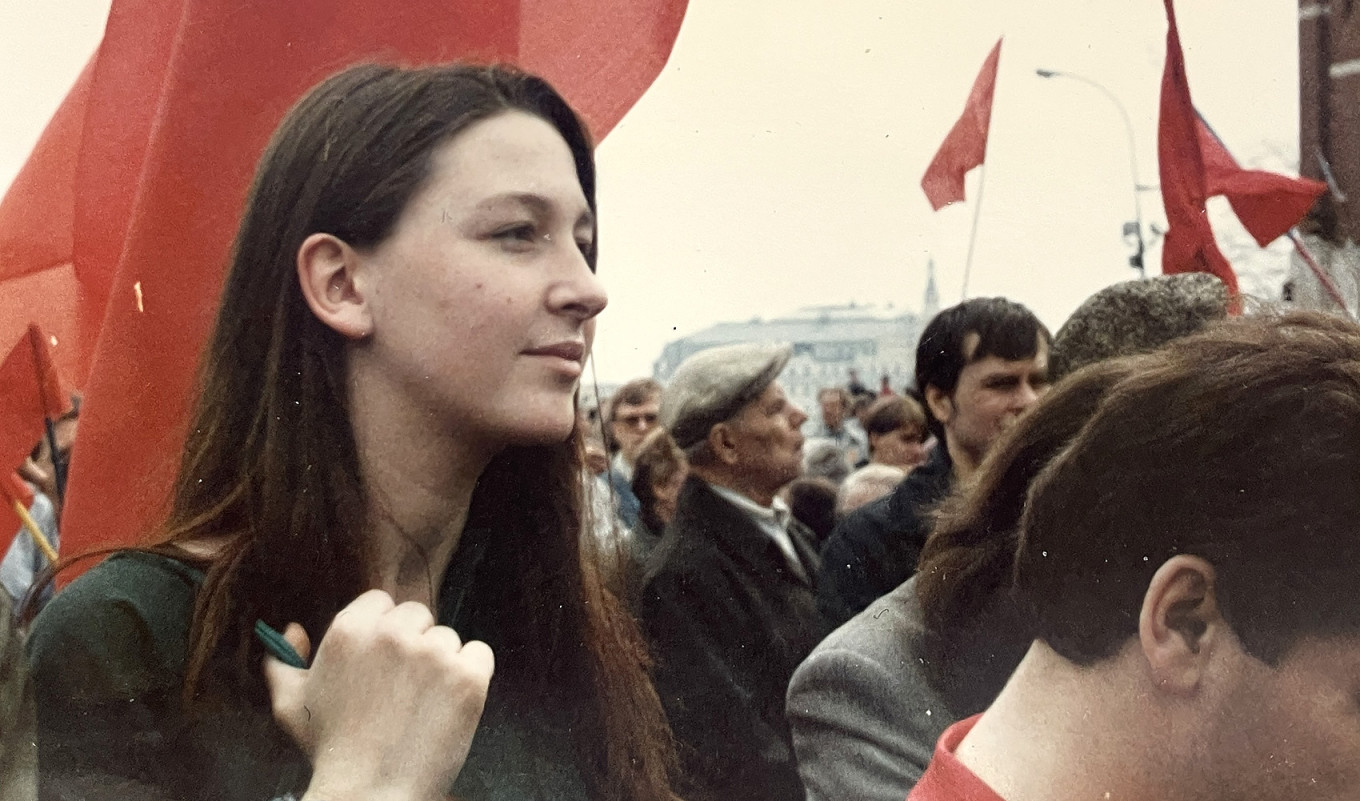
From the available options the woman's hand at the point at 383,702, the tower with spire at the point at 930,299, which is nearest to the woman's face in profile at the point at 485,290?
the woman's hand at the point at 383,702

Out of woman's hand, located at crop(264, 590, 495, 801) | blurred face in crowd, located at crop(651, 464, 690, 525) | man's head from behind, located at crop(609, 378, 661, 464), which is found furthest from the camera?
blurred face in crowd, located at crop(651, 464, 690, 525)

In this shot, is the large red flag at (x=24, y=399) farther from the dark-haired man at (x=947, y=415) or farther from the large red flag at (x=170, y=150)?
the dark-haired man at (x=947, y=415)

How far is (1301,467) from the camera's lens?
2.08 metres

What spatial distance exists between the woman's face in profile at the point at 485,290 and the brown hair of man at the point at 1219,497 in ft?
2.35

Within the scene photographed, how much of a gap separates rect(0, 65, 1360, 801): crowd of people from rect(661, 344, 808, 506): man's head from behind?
Answer: 0.78 ft

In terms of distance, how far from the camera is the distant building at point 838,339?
7.84 feet

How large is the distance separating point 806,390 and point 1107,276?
513mm

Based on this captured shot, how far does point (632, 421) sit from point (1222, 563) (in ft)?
2.95

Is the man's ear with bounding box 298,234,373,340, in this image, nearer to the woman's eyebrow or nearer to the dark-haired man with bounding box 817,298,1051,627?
the woman's eyebrow

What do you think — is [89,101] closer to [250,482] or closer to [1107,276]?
[250,482]

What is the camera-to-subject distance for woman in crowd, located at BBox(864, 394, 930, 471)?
2336 mm

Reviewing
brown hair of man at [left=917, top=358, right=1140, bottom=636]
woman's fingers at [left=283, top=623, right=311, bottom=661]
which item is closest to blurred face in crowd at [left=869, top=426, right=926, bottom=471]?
brown hair of man at [left=917, top=358, right=1140, bottom=636]

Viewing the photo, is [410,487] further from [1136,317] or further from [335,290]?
[1136,317]

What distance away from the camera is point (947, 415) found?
7.77 feet
